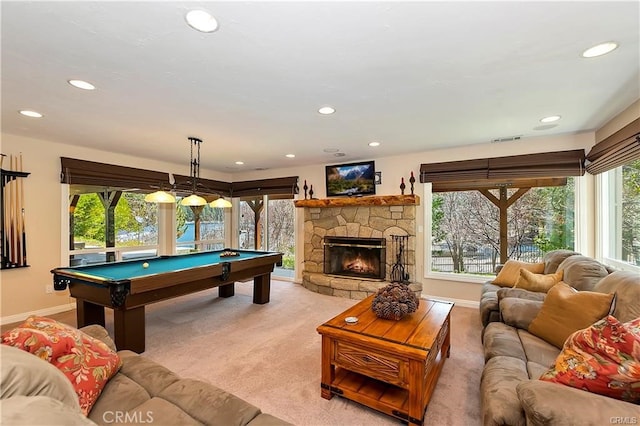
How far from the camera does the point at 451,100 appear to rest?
2701mm

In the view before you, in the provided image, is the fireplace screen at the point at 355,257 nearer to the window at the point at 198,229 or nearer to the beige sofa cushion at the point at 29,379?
the window at the point at 198,229

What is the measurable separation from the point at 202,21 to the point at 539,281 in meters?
3.74

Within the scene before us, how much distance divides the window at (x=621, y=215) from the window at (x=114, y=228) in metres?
6.86

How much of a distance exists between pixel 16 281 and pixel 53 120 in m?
2.28

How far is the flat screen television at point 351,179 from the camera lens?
5.22m

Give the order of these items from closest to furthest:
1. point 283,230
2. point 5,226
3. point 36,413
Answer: point 36,413, point 5,226, point 283,230

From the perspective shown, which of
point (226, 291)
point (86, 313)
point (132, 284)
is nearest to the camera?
point (132, 284)

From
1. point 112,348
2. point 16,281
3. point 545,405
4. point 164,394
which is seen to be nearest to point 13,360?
point 164,394

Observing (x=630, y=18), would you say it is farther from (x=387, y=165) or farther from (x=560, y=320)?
(x=387, y=165)

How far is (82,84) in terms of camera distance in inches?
92.1

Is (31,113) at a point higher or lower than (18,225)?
higher

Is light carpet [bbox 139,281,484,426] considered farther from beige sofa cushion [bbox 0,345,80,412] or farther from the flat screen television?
the flat screen television

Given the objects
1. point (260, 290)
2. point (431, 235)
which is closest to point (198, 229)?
point (260, 290)

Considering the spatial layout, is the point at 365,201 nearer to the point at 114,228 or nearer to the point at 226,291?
the point at 226,291
